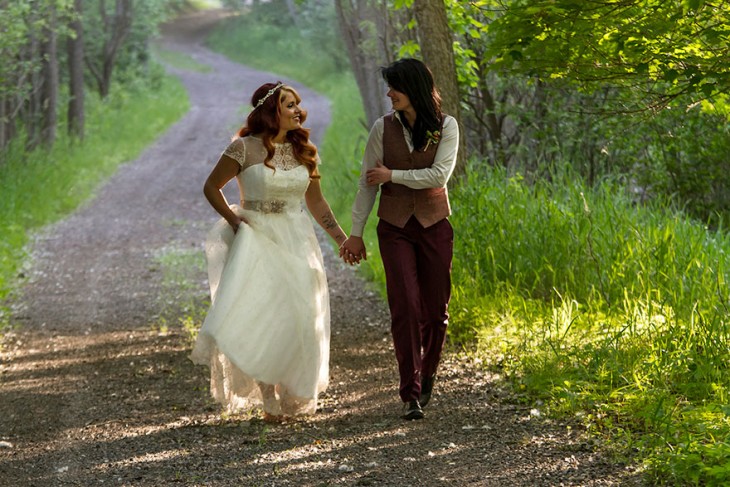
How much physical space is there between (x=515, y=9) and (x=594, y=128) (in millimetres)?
5989

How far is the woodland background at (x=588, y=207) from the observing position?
618cm

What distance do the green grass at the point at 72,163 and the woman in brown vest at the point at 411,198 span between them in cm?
657

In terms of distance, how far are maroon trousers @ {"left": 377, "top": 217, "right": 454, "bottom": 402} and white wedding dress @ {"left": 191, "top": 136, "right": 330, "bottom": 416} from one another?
49 centimetres

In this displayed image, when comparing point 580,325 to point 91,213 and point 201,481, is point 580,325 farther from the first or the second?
point 91,213

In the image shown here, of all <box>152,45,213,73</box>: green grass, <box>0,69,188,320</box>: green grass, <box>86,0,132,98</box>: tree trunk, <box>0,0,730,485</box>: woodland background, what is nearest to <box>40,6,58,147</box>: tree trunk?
<box>0,69,188,320</box>: green grass

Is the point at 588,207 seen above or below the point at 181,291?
above

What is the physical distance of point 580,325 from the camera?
768cm

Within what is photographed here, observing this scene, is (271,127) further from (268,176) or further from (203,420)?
(203,420)

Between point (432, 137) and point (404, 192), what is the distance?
1.23 feet

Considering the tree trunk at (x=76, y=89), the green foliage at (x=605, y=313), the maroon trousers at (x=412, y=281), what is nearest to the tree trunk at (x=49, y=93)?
the tree trunk at (x=76, y=89)

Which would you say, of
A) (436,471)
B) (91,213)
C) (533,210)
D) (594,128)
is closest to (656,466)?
(436,471)

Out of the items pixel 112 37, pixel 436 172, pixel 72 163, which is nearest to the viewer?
pixel 436 172

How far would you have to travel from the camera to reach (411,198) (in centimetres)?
651

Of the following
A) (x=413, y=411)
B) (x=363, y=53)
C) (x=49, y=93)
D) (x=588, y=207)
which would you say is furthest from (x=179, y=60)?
(x=413, y=411)
